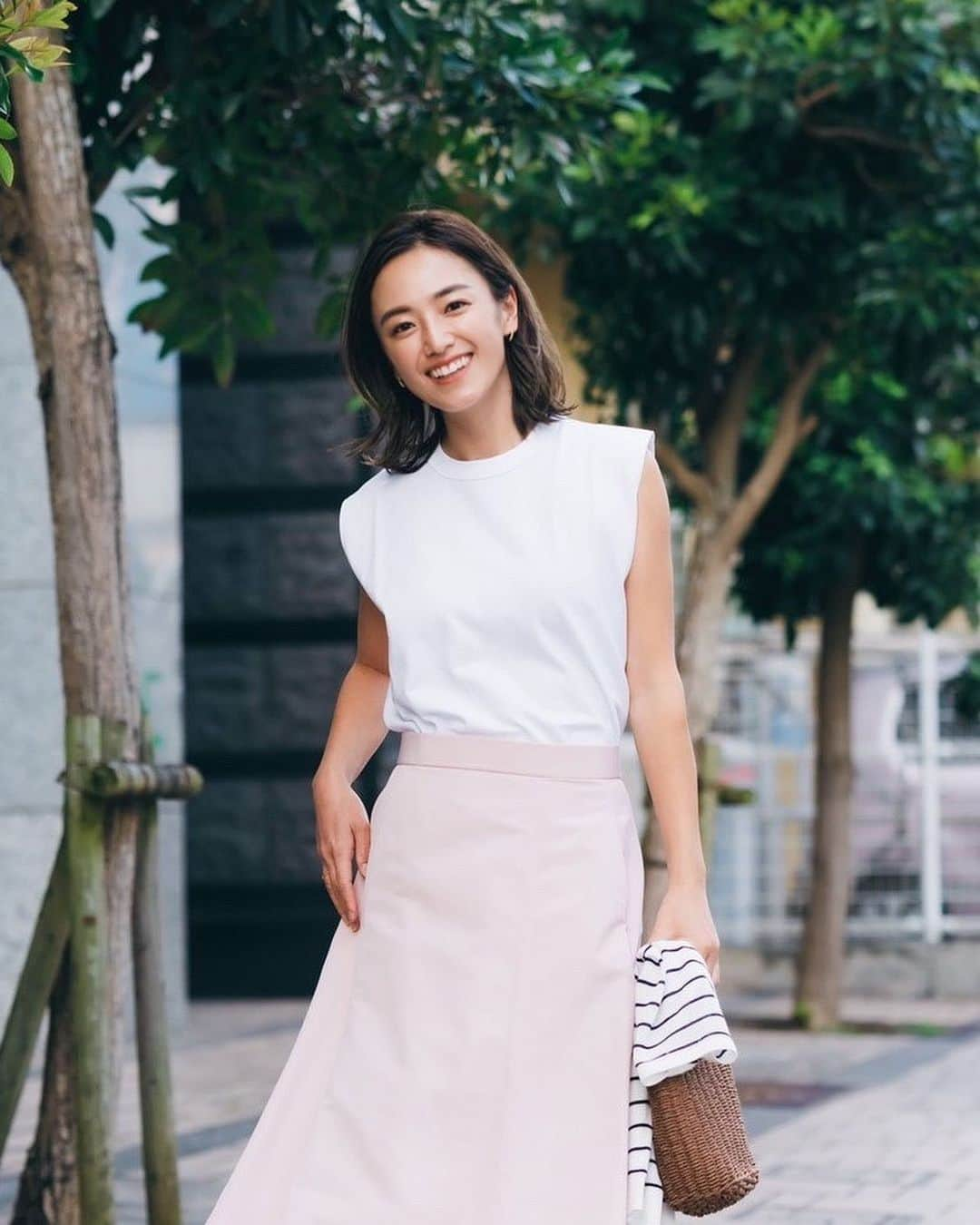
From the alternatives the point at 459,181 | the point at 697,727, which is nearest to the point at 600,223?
the point at 697,727

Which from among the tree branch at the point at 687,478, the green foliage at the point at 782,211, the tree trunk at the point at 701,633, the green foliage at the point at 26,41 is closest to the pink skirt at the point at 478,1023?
the green foliage at the point at 26,41

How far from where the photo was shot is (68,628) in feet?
17.3

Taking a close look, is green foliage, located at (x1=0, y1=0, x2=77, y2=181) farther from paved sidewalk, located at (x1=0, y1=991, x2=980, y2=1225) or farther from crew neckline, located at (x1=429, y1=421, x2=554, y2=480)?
paved sidewalk, located at (x1=0, y1=991, x2=980, y2=1225)

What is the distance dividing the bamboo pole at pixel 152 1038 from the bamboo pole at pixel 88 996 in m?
0.25

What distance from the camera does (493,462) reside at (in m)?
3.58

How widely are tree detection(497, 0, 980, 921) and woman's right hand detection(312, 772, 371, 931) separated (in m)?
4.83

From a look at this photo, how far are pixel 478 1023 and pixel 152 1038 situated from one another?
2.15 m

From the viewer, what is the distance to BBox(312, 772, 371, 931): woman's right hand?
3623mm

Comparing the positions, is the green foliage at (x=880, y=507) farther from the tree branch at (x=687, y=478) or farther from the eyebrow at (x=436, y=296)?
the eyebrow at (x=436, y=296)

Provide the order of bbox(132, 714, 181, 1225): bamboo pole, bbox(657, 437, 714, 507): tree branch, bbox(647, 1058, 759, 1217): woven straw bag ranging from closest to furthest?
bbox(647, 1058, 759, 1217): woven straw bag, bbox(132, 714, 181, 1225): bamboo pole, bbox(657, 437, 714, 507): tree branch

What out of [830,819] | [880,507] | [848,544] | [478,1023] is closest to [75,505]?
[478,1023]

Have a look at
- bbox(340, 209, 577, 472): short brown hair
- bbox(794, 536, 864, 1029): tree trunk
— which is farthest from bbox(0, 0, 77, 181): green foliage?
bbox(794, 536, 864, 1029): tree trunk

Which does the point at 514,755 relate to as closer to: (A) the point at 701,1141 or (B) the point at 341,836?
(B) the point at 341,836

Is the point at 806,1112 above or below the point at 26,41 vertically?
below
